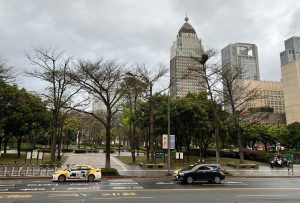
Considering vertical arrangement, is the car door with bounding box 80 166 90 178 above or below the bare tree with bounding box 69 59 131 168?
below

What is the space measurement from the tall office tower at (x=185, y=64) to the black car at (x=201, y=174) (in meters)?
11.3

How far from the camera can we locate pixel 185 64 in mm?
41500

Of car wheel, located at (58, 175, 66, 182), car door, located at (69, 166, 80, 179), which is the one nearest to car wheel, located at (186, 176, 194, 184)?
car door, located at (69, 166, 80, 179)

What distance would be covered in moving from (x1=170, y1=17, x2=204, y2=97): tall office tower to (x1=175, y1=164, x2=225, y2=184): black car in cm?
1130

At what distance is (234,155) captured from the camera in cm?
5550

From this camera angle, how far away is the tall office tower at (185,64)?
115ft

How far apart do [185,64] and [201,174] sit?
20.2m

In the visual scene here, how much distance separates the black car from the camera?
24.1m

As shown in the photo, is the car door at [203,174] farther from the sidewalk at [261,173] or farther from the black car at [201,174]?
the sidewalk at [261,173]

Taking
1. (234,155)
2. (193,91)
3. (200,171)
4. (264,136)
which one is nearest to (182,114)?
(193,91)

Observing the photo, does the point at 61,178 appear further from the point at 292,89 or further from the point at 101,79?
the point at 292,89

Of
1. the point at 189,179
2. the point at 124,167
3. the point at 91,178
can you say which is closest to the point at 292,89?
the point at 124,167

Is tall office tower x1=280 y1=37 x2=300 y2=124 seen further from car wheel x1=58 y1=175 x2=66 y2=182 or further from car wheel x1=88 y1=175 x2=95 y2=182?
car wheel x1=58 y1=175 x2=66 y2=182

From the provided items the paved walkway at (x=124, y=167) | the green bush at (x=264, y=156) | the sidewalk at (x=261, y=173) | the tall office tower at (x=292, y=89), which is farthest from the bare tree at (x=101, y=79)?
the tall office tower at (x=292, y=89)
